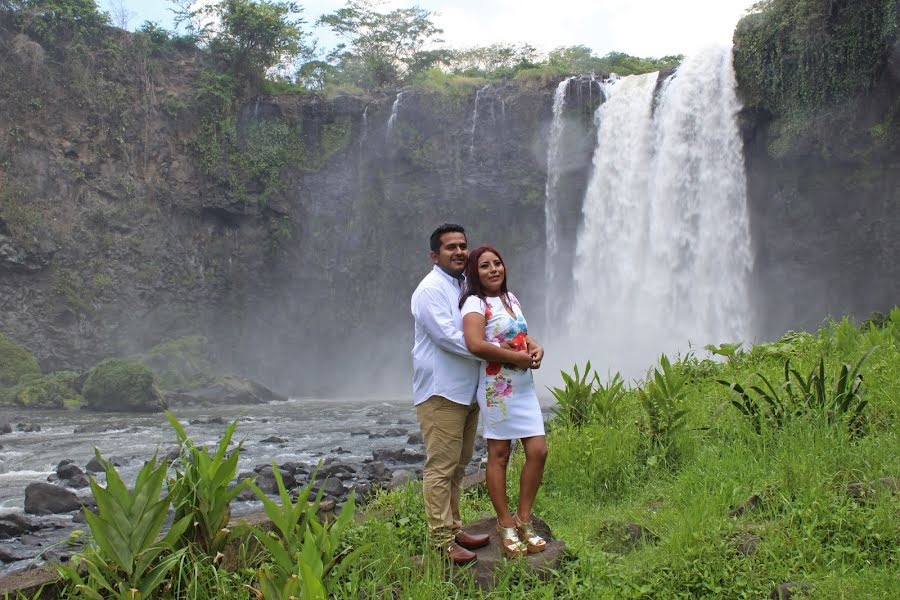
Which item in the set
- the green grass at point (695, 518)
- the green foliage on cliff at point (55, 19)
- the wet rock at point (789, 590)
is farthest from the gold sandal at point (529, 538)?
the green foliage on cliff at point (55, 19)

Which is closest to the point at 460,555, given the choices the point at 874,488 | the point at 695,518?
the point at 695,518

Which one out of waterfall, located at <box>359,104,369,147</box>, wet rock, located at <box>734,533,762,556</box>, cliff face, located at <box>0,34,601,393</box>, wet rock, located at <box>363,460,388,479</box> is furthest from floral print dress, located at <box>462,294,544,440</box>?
waterfall, located at <box>359,104,369,147</box>

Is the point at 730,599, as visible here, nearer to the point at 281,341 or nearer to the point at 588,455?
the point at 588,455

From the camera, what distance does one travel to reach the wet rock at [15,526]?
6554 millimetres

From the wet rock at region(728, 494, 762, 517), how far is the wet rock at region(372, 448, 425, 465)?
6.18 metres

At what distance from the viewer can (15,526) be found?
261 inches

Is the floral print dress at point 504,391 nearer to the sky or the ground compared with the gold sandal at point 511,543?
nearer to the sky

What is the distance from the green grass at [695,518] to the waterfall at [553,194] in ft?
55.5

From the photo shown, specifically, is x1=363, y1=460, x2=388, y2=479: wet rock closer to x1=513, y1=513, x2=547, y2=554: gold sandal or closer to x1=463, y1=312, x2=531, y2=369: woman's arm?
x1=513, y1=513, x2=547, y2=554: gold sandal

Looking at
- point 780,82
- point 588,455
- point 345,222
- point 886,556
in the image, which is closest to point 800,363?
point 588,455

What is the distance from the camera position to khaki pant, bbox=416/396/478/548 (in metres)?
3.36

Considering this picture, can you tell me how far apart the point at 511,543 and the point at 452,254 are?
4.58 ft

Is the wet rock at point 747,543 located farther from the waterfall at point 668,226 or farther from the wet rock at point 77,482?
the waterfall at point 668,226

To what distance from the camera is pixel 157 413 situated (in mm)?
17031
